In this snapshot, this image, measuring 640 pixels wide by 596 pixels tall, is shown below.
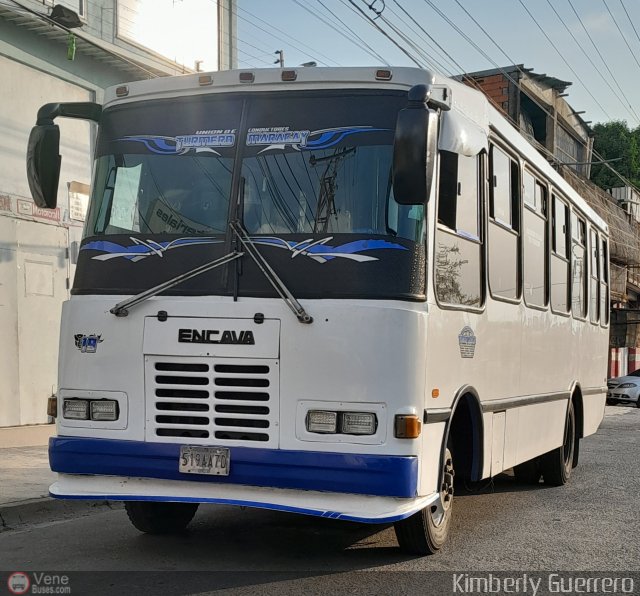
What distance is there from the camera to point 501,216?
7.54 metres

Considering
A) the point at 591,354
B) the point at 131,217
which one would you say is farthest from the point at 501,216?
the point at 591,354

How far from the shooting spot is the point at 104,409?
5.81m

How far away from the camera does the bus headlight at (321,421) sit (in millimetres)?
Answer: 5453

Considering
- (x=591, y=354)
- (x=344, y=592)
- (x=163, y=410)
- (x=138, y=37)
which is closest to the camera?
(x=344, y=592)

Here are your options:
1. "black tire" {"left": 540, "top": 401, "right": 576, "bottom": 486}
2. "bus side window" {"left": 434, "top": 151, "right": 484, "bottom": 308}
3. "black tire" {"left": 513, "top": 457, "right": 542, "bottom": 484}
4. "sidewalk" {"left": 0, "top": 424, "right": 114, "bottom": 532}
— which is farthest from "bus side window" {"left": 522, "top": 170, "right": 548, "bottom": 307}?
"sidewalk" {"left": 0, "top": 424, "right": 114, "bottom": 532}

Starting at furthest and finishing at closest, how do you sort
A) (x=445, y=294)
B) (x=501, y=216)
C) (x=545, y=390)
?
(x=545, y=390) < (x=501, y=216) < (x=445, y=294)

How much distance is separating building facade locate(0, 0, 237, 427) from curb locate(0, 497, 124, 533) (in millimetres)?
4825

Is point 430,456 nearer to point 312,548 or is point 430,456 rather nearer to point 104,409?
point 312,548

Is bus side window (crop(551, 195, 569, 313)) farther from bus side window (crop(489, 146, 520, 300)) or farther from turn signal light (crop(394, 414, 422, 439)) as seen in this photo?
turn signal light (crop(394, 414, 422, 439))

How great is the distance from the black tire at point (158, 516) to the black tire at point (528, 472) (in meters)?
4.35

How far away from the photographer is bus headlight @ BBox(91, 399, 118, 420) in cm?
579

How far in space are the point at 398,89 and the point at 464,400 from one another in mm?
2228

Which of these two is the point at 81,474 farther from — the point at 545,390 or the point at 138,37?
the point at 138,37

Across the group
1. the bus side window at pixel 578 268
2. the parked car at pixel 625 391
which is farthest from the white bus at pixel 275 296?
the parked car at pixel 625 391
